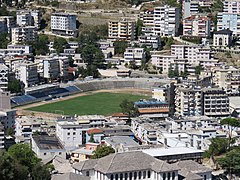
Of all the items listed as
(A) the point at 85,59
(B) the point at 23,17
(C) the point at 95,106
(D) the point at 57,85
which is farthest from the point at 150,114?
(B) the point at 23,17

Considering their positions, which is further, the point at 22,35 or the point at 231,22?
the point at 22,35

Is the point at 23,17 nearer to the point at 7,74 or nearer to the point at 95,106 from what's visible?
the point at 7,74

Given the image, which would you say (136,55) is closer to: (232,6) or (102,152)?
(232,6)

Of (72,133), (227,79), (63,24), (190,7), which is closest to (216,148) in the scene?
(72,133)

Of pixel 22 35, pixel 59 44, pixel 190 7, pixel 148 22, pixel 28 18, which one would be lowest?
pixel 59 44

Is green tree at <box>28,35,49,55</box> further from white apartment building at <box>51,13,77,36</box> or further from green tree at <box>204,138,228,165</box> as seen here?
green tree at <box>204,138,228,165</box>
